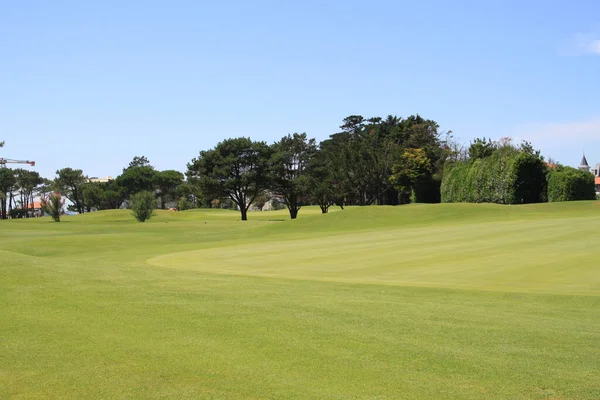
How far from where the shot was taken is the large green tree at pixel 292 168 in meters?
80.3

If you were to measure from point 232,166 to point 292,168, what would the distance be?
12.7 m

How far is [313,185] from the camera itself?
8694 centimetres

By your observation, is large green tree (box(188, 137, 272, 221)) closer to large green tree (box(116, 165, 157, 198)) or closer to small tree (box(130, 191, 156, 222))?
small tree (box(130, 191, 156, 222))

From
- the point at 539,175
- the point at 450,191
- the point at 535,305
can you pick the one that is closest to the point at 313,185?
the point at 450,191

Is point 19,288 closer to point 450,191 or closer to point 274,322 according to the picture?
point 274,322

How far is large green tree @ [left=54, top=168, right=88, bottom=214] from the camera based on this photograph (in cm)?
13062

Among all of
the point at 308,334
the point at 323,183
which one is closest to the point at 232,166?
the point at 323,183

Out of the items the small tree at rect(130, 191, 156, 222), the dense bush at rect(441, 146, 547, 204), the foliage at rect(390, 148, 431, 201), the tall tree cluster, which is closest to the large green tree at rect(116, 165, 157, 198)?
Answer: the tall tree cluster

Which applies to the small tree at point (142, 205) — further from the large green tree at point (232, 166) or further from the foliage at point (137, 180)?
the foliage at point (137, 180)

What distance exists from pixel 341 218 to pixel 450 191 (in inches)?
1070

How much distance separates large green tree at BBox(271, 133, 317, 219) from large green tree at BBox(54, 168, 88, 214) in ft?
196

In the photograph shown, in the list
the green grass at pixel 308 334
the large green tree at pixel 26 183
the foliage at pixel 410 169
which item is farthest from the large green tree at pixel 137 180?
the green grass at pixel 308 334

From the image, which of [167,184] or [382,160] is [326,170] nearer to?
[382,160]

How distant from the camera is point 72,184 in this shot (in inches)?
5271
